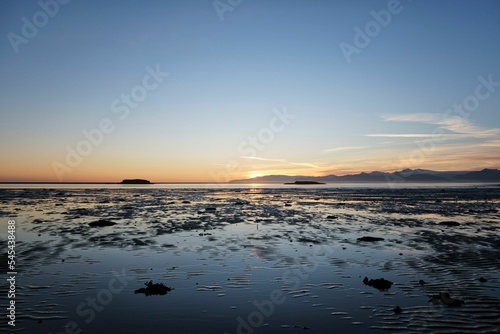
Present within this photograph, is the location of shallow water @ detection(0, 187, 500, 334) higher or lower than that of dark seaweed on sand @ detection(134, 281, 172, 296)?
lower

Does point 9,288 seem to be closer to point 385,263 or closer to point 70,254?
point 70,254

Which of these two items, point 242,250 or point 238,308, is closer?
point 238,308

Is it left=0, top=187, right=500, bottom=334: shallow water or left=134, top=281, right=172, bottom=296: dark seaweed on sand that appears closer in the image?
left=0, top=187, right=500, bottom=334: shallow water

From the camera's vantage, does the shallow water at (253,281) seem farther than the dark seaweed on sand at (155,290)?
No

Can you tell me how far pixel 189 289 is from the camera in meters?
12.5

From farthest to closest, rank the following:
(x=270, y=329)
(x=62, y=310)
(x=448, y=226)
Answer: (x=448, y=226), (x=62, y=310), (x=270, y=329)

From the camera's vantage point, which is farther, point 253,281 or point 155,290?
point 253,281

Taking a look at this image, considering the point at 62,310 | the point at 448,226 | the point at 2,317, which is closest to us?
the point at 2,317

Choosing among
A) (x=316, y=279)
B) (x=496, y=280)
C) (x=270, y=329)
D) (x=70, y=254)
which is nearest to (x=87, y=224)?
(x=70, y=254)

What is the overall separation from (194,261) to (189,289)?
448cm

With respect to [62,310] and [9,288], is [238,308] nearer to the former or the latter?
[62,310]

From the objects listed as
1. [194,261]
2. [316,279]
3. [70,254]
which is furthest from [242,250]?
[70,254]

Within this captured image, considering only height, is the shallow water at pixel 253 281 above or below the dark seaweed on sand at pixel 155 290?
below

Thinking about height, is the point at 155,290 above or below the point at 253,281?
above
